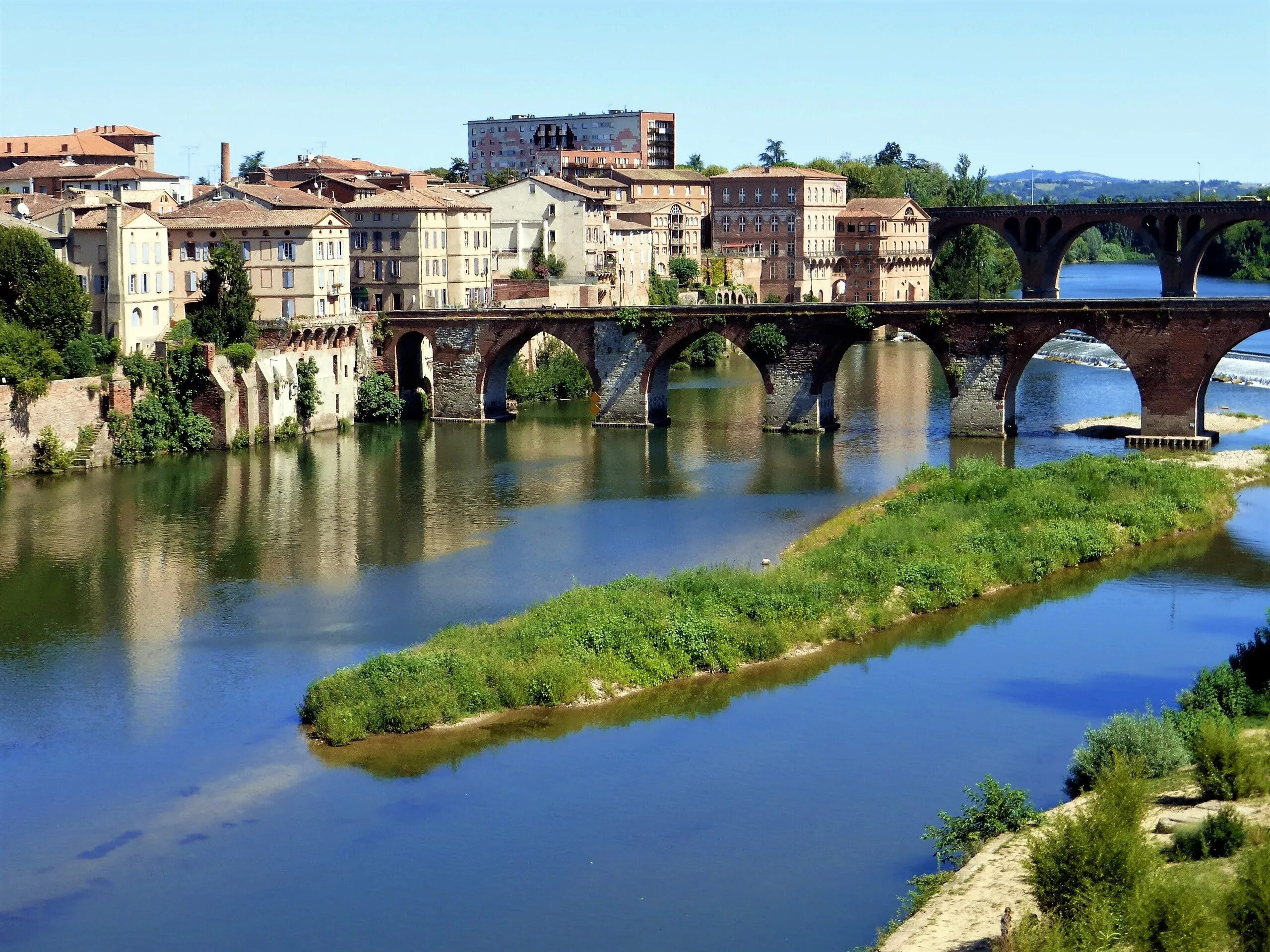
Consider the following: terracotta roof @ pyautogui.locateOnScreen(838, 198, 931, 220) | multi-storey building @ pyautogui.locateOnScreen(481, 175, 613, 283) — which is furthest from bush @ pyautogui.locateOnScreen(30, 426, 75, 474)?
terracotta roof @ pyautogui.locateOnScreen(838, 198, 931, 220)

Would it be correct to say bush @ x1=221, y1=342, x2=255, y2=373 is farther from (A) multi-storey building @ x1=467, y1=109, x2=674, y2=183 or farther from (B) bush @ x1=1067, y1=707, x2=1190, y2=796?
(A) multi-storey building @ x1=467, y1=109, x2=674, y2=183

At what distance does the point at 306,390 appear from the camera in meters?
79.3

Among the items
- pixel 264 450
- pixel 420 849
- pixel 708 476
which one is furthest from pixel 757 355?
pixel 420 849

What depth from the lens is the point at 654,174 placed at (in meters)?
136

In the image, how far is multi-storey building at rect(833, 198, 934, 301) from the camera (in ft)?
441

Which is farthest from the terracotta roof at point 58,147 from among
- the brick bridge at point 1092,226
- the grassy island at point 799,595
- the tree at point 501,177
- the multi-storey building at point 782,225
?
the grassy island at point 799,595

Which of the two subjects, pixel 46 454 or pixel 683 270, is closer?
pixel 46 454

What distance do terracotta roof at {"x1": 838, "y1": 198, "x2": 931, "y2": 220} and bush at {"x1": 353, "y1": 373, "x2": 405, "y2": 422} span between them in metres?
60.1

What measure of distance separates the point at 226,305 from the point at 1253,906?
59190 mm

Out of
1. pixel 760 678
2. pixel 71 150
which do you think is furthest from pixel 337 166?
pixel 760 678

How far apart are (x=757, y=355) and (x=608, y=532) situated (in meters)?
23.3

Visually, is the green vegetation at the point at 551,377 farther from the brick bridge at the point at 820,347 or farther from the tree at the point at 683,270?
the tree at the point at 683,270

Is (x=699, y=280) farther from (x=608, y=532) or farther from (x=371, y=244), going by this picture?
(x=608, y=532)

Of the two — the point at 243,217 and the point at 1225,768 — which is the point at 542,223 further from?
the point at 1225,768
